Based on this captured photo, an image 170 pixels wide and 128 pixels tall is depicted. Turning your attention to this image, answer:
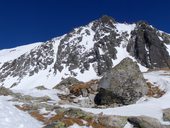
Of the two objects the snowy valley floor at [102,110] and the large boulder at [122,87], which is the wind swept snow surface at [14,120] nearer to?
the snowy valley floor at [102,110]

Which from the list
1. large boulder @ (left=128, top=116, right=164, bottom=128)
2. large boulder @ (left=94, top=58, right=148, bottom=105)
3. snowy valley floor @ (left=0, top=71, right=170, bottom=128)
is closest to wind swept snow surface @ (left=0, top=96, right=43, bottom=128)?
snowy valley floor @ (left=0, top=71, right=170, bottom=128)

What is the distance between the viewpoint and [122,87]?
42125 millimetres

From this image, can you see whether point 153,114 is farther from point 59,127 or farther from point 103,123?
point 59,127

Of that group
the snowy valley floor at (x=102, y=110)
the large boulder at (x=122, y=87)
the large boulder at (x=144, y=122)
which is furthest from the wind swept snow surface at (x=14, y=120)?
the large boulder at (x=122, y=87)

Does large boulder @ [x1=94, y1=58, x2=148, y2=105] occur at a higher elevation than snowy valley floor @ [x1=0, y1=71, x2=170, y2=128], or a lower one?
higher

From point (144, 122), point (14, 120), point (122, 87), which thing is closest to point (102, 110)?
point (144, 122)

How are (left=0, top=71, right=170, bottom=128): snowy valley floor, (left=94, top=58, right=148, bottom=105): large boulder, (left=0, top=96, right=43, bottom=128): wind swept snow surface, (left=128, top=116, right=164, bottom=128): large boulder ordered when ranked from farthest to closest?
(left=94, top=58, right=148, bottom=105): large boulder < (left=128, top=116, right=164, bottom=128): large boulder < (left=0, top=71, right=170, bottom=128): snowy valley floor < (left=0, top=96, right=43, bottom=128): wind swept snow surface

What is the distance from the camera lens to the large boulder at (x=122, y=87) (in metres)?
41.5

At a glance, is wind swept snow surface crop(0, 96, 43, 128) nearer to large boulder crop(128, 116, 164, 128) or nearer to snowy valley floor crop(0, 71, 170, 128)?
snowy valley floor crop(0, 71, 170, 128)

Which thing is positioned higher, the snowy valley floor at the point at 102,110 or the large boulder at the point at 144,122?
the snowy valley floor at the point at 102,110

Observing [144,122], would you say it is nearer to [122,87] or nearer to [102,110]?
[102,110]

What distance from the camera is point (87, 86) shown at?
A: 47375mm

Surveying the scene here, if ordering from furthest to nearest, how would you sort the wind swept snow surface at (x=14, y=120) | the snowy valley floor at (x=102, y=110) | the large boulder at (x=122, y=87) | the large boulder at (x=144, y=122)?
the large boulder at (x=122, y=87), the large boulder at (x=144, y=122), the snowy valley floor at (x=102, y=110), the wind swept snow surface at (x=14, y=120)

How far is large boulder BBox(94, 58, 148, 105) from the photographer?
1635 inches
